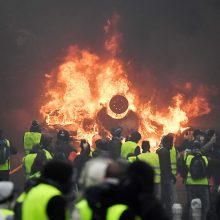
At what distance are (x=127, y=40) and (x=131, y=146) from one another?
1282 cm

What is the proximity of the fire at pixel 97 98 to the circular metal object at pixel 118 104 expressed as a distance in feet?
0.45

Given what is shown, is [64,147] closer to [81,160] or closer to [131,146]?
[81,160]

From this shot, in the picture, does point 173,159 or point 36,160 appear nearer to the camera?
point 36,160

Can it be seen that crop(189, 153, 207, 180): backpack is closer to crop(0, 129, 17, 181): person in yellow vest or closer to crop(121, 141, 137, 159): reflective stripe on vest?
crop(121, 141, 137, 159): reflective stripe on vest

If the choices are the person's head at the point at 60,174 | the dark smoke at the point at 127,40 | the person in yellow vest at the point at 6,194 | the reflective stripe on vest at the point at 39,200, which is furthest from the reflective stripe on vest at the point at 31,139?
the dark smoke at the point at 127,40

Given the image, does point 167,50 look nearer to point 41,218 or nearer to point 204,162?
point 204,162

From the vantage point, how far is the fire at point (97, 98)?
24.6 m

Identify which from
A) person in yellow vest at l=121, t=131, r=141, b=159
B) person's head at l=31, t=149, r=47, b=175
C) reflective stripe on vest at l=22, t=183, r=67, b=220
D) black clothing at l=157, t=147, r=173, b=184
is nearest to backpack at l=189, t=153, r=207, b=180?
black clothing at l=157, t=147, r=173, b=184

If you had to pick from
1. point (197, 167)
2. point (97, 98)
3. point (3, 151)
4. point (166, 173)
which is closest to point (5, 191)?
point (197, 167)

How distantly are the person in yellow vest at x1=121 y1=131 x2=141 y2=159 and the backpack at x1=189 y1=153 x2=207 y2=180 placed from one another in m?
1.45

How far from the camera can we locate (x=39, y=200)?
5180 millimetres

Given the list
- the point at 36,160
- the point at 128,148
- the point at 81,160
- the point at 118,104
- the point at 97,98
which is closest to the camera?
the point at 36,160

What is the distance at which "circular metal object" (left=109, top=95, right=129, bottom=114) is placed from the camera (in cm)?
2528

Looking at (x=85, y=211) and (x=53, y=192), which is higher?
(x=53, y=192)
